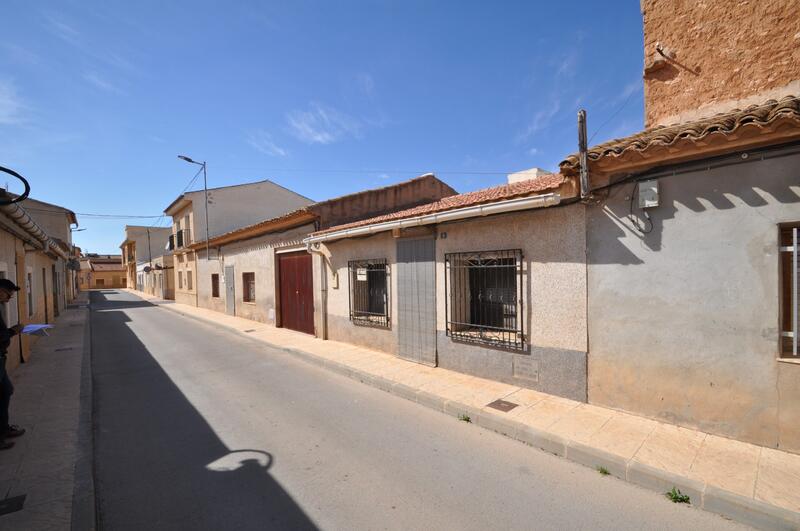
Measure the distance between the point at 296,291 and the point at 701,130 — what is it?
32.9 ft

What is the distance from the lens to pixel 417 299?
7.05 meters

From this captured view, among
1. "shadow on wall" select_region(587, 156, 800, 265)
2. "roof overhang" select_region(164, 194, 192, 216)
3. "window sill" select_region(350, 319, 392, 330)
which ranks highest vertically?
"roof overhang" select_region(164, 194, 192, 216)

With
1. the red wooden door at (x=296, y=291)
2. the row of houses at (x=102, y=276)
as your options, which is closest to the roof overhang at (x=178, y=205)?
the red wooden door at (x=296, y=291)

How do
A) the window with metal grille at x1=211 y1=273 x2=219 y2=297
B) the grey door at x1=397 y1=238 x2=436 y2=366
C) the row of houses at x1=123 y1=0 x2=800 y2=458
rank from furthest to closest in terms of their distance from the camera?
the window with metal grille at x1=211 y1=273 x2=219 y2=297
the grey door at x1=397 y1=238 x2=436 y2=366
the row of houses at x1=123 y1=0 x2=800 y2=458

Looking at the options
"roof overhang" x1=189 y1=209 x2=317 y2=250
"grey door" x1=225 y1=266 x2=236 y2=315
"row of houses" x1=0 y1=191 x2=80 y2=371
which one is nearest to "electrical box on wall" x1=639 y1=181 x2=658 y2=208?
"row of houses" x1=0 y1=191 x2=80 y2=371

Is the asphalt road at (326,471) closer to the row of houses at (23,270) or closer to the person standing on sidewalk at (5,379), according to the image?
the person standing on sidewalk at (5,379)

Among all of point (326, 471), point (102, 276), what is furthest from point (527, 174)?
point (102, 276)

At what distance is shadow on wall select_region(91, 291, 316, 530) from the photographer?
289 cm

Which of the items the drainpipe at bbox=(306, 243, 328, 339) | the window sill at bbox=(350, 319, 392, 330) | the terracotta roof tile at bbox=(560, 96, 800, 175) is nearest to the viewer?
the terracotta roof tile at bbox=(560, 96, 800, 175)

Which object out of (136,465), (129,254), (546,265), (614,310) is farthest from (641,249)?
(129,254)

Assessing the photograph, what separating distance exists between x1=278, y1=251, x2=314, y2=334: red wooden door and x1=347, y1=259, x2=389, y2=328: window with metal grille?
2.32 metres

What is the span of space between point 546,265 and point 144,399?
20.1 feet

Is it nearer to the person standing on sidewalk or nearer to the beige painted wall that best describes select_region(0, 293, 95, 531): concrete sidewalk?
the person standing on sidewalk

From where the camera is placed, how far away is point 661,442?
377cm
